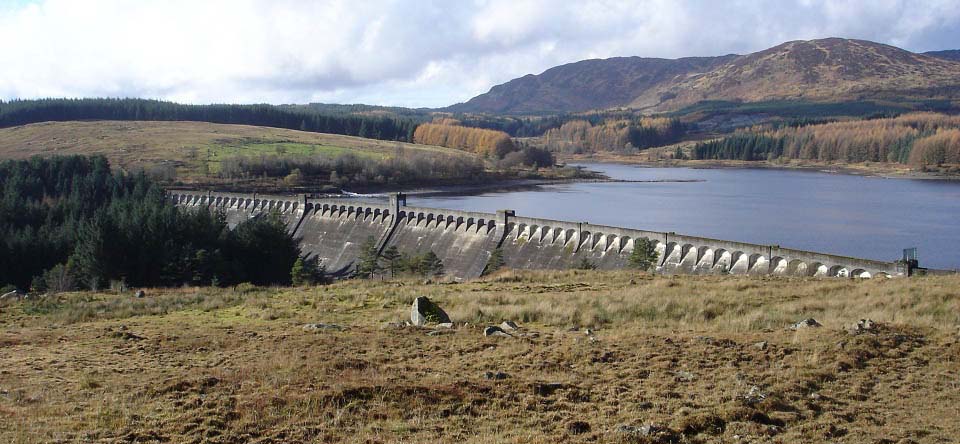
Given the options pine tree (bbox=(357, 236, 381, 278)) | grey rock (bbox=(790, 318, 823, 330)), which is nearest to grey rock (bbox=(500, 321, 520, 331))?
grey rock (bbox=(790, 318, 823, 330))

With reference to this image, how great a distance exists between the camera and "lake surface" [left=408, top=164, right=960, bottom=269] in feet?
190

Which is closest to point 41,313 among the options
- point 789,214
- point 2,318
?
point 2,318

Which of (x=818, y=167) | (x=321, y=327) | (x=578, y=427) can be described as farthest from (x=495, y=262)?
(x=818, y=167)

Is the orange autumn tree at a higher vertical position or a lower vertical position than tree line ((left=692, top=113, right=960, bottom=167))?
lower

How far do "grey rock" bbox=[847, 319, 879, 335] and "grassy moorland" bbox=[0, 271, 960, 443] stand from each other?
0.47 ft

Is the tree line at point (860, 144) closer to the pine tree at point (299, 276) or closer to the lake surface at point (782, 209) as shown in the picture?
the lake surface at point (782, 209)

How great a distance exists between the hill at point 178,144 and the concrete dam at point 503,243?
57406mm

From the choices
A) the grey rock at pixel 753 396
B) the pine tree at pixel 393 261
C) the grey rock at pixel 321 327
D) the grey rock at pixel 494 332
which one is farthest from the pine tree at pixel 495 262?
the grey rock at pixel 753 396

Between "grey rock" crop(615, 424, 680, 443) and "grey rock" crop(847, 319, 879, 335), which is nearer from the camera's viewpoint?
"grey rock" crop(615, 424, 680, 443)

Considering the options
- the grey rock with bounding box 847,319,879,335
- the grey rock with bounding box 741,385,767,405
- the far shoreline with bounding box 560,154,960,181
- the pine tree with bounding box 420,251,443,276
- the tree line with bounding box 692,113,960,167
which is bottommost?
the pine tree with bounding box 420,251,443,276

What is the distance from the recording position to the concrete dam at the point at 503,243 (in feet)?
107

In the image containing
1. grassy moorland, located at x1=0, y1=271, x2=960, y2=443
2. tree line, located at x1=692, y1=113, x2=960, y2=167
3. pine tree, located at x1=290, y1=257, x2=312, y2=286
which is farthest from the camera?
tree line, located at x1=692, y1=113, x2=960, y2=167

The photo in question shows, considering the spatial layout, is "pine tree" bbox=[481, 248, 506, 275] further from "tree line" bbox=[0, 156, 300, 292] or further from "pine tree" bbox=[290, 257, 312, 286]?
"tree line" bbox=[0, 156, 300, 292]

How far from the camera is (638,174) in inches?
6038
